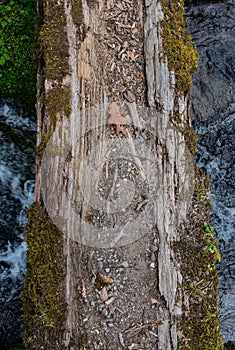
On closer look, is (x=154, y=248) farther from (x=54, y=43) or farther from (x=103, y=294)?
(x=54, y=43)

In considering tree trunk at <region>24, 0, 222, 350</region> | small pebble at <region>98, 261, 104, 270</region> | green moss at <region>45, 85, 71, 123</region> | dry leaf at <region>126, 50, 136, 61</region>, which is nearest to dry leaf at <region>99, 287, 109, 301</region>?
tree trunk at <region>24, 0, 222, 350</region>

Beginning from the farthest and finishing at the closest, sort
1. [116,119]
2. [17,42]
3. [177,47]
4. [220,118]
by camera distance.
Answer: [220,118] < [17,42] < [177,47] < [116,119]

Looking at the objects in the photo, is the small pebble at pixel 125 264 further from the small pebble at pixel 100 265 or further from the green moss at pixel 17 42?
the green moss at pixel 17 42

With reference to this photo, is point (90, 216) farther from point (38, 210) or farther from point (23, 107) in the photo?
point (23, 107)

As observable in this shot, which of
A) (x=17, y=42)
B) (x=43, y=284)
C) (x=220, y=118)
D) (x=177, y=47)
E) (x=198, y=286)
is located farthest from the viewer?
(x=220, y=118)

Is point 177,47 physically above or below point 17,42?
below

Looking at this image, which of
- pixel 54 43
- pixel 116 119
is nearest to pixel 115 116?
pixel 116 119

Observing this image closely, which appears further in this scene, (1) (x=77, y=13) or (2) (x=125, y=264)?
(1) (x=77, y=13)

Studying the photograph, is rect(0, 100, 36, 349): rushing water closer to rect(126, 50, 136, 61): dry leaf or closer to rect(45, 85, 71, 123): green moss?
rect(45, 85, 71, 123): green moss
